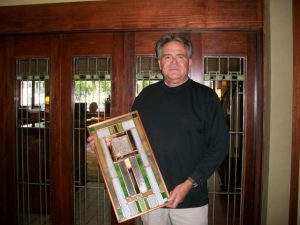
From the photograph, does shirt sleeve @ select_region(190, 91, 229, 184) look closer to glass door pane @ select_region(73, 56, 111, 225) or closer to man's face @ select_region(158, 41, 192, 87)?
man's face @ select_region(158, 41, 192, 87)

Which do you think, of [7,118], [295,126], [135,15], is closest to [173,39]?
[135,15]

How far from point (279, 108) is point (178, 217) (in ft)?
3.67

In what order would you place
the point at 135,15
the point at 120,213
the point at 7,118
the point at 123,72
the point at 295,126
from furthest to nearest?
1. the point at 7,118
2. the point at 123,72
3. the point at 135,15
4. the point at 295,126
5. the point at 120,213

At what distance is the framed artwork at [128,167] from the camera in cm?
115

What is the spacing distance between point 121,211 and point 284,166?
1.29m

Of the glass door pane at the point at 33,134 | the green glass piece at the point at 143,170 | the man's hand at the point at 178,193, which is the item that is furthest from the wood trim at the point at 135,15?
the man's hand at the point at 178,193

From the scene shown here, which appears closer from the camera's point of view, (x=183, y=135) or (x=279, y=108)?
(x=183, y=135)

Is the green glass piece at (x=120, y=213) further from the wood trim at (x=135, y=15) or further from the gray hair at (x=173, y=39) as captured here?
the wood trim at (x=135, y=15)

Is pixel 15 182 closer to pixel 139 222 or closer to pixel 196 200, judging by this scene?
pixel 139 222

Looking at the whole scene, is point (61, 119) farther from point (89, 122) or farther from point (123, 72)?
point (123, 72)

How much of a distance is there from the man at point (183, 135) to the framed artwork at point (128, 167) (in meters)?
0.08

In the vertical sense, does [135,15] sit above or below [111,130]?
above

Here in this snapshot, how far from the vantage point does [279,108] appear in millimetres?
1660

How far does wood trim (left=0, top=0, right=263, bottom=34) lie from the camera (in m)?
1.78
